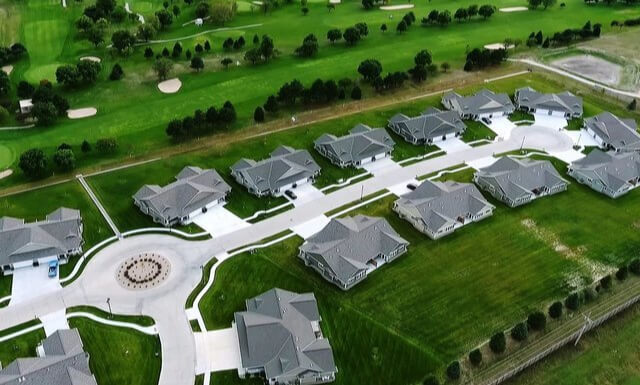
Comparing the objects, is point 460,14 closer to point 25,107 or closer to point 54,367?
point 25,107

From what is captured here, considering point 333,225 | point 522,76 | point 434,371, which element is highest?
point 522,76

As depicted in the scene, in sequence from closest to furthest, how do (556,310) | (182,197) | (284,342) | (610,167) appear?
(284,342) → (556,310) → (182,197) → (610,167)

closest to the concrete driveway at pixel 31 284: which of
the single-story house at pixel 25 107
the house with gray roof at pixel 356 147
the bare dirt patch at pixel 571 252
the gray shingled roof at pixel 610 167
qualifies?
the single-story house at pixel 25 107

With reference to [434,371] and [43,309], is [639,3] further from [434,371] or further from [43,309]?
[43,309]

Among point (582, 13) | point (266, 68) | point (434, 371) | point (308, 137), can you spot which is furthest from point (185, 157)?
point (582, 13)

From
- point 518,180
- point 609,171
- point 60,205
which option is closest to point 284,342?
point 60,205
